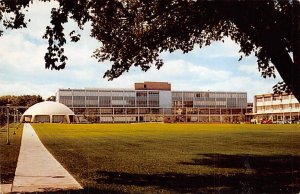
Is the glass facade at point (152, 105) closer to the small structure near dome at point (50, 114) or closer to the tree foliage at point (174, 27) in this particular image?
the small structure near dome at point (50, 114)

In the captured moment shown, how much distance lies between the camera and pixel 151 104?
182 m

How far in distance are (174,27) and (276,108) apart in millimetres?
155350

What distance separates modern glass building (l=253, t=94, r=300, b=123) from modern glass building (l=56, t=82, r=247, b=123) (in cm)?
867

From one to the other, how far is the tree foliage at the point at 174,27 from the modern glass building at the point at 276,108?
129 m

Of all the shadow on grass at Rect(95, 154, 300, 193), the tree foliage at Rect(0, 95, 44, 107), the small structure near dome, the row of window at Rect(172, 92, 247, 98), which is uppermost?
the row of window at Rect(172, 92, 247, 98)

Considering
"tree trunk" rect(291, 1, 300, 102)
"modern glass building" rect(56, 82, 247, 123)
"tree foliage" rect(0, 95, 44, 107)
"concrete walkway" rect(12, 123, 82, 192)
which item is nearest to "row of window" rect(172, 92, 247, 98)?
"modern glass building" rect(56, 82, 247, 123)

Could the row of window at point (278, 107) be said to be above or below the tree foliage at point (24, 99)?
below

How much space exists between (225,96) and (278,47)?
177m

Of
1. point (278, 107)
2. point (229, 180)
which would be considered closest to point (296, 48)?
point (229, 180)

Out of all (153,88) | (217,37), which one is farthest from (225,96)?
(217,37)

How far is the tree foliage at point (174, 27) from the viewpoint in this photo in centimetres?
1100

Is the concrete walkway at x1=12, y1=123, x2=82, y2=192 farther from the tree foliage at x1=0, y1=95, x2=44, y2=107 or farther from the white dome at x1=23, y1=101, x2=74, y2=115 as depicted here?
the tree foliage at x1=0, y1=95, x2=44, y2=107

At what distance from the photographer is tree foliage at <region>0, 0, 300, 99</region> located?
11.0 m

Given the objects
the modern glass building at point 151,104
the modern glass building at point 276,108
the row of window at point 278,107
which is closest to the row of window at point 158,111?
the modern glass building at point 151,104
